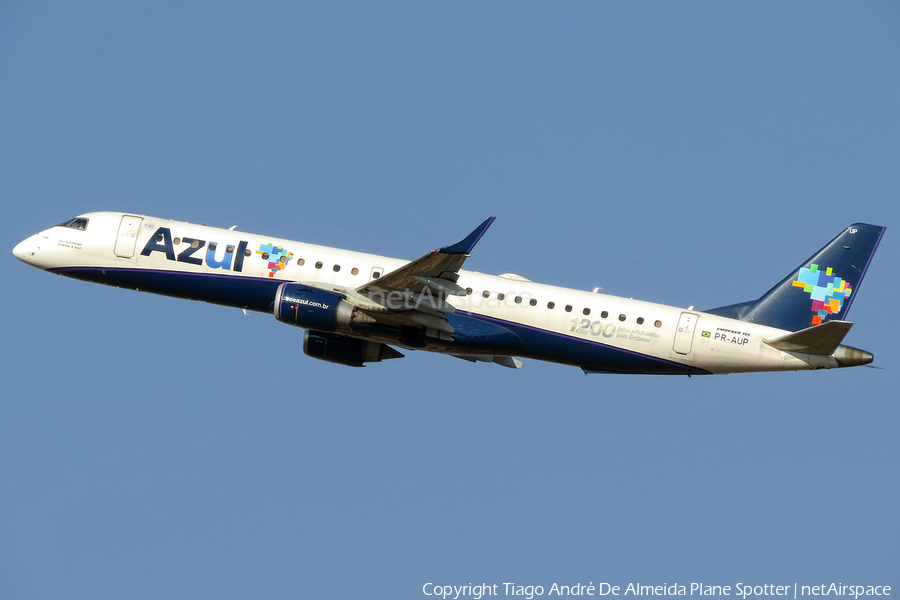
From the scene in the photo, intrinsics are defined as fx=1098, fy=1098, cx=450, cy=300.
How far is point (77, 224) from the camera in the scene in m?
50.6

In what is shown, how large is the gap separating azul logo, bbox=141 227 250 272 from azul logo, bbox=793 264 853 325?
24598 mm

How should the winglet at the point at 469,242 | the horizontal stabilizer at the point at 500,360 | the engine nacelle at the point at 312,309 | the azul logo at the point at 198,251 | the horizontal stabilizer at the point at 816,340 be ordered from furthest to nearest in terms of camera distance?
the horizontal stabilizer at the point at 500,360 < the azul logo at the point at 198,251 < the engine nacelle at the point at 312,309 < the horizontal stabilizer at the point at 816,340 < the winglet at the point at 469,242

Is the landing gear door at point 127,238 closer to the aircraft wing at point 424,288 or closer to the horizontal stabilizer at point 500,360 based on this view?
the aircraft wing at point 424,288

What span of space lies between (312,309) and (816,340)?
2058 cm

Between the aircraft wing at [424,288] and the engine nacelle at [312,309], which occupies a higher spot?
the aircraft wing at [424,288]

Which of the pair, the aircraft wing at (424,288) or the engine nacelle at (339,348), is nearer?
the aircraft wing at (424,288)

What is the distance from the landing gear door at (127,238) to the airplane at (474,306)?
6cm

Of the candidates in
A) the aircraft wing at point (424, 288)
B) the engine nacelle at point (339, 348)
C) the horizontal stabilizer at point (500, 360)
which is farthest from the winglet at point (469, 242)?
the engine nacelle at point (339, 348)

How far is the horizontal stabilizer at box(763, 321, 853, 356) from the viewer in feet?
143

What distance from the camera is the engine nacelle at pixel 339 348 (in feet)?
163

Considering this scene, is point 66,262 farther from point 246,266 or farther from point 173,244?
point 246,266

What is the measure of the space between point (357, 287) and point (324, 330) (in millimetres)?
2502

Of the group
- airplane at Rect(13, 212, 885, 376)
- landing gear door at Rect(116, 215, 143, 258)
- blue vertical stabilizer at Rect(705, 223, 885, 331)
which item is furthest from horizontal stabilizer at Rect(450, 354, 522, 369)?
landing gear door at Rect(116, 215, 143, 258)

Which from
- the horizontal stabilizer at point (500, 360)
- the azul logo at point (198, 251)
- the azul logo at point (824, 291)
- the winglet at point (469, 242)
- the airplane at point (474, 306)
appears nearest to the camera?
the winglet at point (469, 242)
